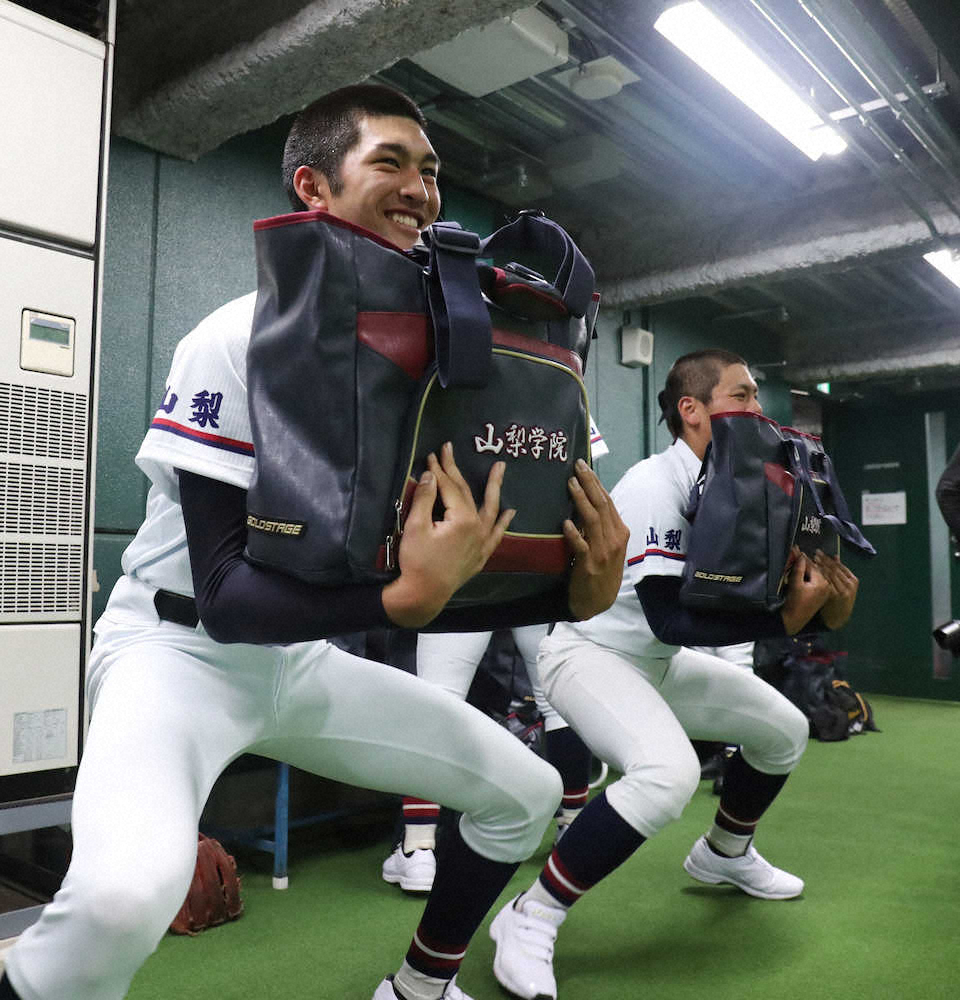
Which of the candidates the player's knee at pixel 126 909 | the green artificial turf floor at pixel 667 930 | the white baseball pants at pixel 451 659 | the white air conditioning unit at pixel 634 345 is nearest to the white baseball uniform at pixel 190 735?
the player's knee at pixel 126 909

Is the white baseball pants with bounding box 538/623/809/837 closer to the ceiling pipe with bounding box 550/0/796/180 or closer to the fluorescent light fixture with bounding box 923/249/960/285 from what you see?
the ceiling pipe with bounding box 550/0/796/180

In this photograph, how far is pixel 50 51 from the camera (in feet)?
8.55

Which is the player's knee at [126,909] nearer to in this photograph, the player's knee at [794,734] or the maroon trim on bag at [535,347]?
the maroon trim on bag at [535,347]

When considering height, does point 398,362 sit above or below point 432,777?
above

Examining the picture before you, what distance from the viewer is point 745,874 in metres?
2.69

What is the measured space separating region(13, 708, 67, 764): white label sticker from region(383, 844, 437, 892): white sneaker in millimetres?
1072

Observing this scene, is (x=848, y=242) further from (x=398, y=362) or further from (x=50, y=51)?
(x=398, y=362)

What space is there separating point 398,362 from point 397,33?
83.4 inches

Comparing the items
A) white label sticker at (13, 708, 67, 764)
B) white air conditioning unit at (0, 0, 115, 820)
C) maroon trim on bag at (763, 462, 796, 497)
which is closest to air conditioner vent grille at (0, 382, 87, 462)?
white air conditioning unit at (0, 0, 115, 820)

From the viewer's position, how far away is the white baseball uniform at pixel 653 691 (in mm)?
2066

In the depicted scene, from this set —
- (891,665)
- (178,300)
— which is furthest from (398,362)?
(891,665)

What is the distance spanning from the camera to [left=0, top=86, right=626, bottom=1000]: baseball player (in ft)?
3.52

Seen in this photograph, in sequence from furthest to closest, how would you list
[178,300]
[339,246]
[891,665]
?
[891,665]
[178,300]
[339,246]

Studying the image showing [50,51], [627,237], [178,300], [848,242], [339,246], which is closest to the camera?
[339,246]
